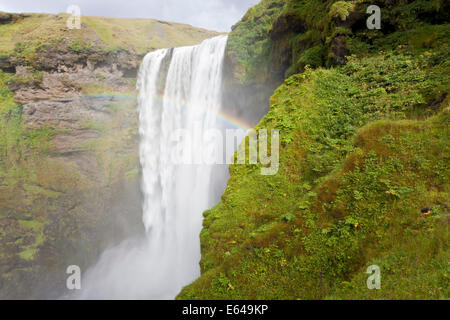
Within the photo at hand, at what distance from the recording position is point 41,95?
22.0 m

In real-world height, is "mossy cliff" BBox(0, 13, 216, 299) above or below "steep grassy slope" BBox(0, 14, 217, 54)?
below

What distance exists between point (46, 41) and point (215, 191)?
2348 centimetres

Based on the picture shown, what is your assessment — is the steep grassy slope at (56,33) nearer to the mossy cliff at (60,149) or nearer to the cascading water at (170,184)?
the mossy cliff at (60,149)

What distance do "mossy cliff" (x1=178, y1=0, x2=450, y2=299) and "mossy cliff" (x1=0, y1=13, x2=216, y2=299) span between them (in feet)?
69.3

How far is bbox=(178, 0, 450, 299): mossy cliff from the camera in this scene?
11.6 feet

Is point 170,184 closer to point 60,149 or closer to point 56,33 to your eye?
point 60,149

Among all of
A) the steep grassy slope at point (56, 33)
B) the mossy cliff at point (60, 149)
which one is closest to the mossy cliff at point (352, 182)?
the mossy cliff at point (60, 149)

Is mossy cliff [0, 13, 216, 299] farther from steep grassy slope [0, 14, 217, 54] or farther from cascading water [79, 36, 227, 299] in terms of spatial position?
cascading water [79, 36, 227, 299]

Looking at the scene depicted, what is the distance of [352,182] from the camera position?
452 cm

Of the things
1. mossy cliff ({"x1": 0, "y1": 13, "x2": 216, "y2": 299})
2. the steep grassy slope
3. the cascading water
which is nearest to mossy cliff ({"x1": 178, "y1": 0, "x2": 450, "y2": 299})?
the cascading water

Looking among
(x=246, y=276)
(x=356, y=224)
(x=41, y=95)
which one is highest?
(x=41, y=95)

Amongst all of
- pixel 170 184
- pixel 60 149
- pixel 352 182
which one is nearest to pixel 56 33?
pixel 60 149

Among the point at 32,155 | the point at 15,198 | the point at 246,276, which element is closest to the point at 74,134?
the point at 32,155

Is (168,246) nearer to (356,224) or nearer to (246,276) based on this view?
(246,276)
